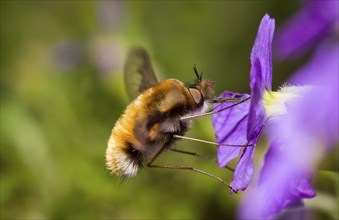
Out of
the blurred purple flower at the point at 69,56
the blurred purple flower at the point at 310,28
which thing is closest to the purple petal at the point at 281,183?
the blurred purple flower at the point at 310,28

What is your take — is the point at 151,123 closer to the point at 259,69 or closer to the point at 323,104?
the point at 259,69

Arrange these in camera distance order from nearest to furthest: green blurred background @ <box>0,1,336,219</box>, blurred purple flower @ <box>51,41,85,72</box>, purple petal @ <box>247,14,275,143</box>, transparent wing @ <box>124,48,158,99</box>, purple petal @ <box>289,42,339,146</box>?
purple petal @ <box>289,42,339,146</box> < purple petal @ <box>247,14,275,143</box> < transparent wing @ <box>124,48,158,99</box> < green blurred background @ <box>0,1,336,219</box> < blurred purple flower @ <box>51,41,85,72</box>

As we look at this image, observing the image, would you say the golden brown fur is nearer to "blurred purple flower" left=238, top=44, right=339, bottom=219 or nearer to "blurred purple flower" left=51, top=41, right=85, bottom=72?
"blurred purple flower" left=238, top=44, right=339, bottom=219

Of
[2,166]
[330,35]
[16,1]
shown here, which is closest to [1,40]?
[16,1]

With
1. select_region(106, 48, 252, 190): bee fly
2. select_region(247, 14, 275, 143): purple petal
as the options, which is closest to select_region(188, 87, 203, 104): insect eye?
select_region(106, 48, 252, 190): bee fly

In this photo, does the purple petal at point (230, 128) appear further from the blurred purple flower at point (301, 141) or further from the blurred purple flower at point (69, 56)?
the blurred purple flower at point (69, 56)

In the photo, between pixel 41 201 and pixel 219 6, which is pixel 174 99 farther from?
pixel 219 6

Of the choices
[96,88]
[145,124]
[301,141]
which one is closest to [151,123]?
[145,124]

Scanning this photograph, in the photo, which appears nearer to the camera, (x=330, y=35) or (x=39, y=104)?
(x=330, y=35)
